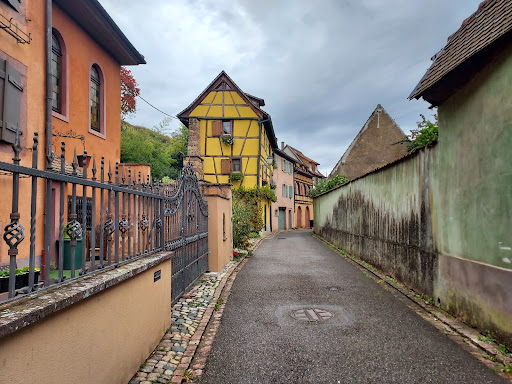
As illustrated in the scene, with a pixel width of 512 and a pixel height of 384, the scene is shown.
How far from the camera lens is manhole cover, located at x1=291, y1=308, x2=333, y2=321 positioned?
5090 mm

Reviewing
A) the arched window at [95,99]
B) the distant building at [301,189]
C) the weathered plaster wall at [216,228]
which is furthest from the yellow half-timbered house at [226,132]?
the distant building at [301,189]

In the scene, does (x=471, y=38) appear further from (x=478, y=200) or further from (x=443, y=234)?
(x=443, y=234)

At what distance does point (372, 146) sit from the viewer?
23203mm

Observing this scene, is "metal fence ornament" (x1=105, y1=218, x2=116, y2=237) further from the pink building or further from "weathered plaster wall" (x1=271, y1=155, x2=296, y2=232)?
"weathered plaster wall" (x1=271, y1=155, x2=296, y2=232)

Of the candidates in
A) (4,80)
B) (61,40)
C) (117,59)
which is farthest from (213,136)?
(4,80)

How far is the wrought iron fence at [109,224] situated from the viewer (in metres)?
Result: 2.02

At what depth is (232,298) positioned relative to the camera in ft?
20.8

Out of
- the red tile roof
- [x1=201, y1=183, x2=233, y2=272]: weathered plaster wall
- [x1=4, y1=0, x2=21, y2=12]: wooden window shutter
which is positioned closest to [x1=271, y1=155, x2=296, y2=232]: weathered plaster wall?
[x1=201, y1=183, x2=233, y2=272]: weathered plaster wall

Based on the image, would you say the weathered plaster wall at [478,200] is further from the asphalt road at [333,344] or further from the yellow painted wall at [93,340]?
the yellow painted wall at [93,340]

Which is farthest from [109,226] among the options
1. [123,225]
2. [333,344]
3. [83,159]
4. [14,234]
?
[333,344]

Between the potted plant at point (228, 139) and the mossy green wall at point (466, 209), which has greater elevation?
the potted plant at point (228, 139)

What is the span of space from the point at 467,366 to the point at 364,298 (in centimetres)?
275

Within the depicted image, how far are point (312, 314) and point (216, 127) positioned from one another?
767 inches

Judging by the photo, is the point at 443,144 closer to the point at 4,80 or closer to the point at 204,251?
the point at 204,251
